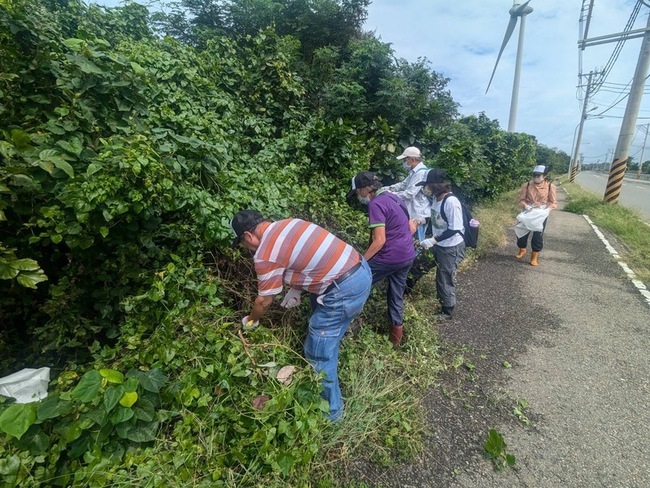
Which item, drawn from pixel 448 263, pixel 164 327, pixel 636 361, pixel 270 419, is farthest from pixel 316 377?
pixel 636 361

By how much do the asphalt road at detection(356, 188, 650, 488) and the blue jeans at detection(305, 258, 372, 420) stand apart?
517 millimetres

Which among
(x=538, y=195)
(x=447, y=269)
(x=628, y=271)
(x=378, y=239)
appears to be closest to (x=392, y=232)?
(x=378, y=239)

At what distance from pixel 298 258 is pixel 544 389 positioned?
2.48 meters

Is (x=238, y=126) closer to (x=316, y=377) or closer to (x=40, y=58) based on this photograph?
(x=40, y=58)

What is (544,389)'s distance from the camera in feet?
9.04

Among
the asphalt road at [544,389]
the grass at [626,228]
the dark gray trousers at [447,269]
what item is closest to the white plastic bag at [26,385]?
the asphalt road at [544,389]

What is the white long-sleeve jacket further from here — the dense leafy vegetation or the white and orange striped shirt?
the white and orange striped shirt

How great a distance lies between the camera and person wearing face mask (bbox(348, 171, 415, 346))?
283cm

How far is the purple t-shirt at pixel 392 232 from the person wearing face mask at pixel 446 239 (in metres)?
0.71

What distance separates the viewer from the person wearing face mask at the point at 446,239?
3.52 meters

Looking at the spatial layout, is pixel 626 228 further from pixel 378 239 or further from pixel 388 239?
pixel 378 239

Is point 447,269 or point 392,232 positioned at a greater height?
point 392,232

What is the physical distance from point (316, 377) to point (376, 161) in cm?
445

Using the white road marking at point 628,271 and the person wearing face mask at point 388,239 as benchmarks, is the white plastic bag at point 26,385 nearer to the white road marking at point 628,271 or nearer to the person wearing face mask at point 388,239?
the person wearing face mask at point 388,239
